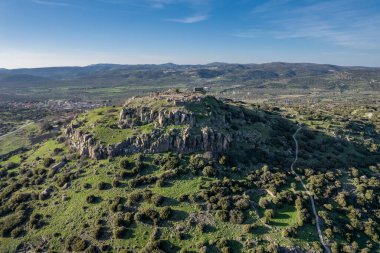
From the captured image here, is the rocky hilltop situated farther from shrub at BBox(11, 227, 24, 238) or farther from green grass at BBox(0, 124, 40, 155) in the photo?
green grass at BBox(0, 124, 40, 155)

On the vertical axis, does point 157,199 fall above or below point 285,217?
above

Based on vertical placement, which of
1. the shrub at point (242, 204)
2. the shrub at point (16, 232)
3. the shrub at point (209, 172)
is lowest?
the shrub at point (16, 232)

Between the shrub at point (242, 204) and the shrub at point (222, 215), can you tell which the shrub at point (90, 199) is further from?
the shrub at point (242, 204)

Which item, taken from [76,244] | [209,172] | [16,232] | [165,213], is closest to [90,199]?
[76,244]

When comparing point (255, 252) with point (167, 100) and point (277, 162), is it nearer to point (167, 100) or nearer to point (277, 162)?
point (277, 162)

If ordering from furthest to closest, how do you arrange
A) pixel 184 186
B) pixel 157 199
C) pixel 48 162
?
pixel 48 162 < pixel 184 186 < pixel 157 199

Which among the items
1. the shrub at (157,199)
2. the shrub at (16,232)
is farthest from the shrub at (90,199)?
the shrub at (16,232)

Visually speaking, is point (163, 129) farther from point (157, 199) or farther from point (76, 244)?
point (76, 244)
